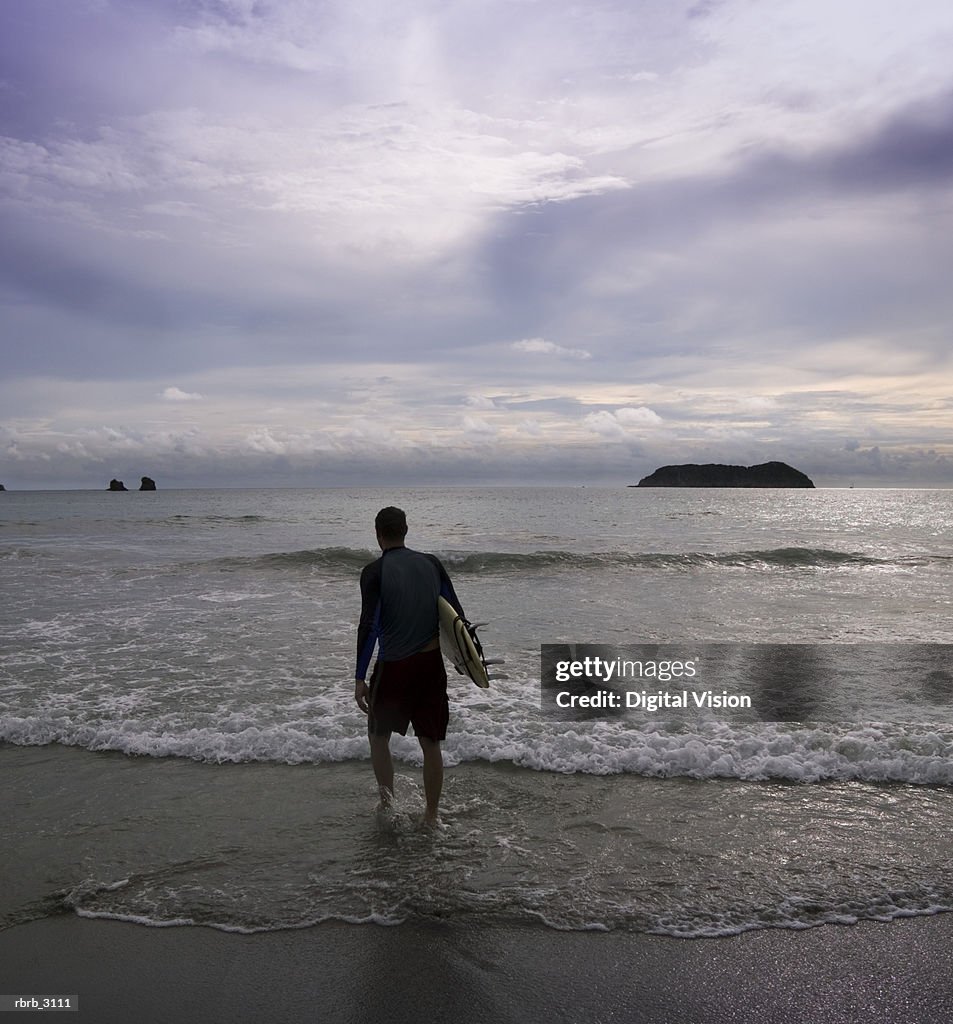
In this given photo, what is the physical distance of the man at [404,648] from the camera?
4.86m

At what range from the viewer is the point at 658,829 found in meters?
4.88

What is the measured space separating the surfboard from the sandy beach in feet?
5.10

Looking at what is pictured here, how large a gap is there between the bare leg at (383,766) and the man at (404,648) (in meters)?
0.07

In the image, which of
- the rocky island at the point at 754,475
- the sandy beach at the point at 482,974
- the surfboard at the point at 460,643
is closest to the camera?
the sandy beach at the point at 482,974

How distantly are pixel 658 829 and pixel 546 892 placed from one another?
116cm

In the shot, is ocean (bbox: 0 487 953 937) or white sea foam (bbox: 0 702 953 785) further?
white sea foam (bbox: 0 702 953 785)

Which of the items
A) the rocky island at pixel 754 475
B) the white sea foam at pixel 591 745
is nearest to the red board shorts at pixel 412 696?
the white sea foam at pixel 591 745

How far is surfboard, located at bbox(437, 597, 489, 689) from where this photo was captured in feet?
15.8

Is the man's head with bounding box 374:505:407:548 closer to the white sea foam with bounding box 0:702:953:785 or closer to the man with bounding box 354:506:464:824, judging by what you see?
the man with bounding box 354:506:464:824

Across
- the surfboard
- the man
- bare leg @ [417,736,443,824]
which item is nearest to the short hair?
the man

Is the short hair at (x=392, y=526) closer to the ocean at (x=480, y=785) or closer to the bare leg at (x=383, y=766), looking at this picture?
the bare leg at (x=383, y=766)

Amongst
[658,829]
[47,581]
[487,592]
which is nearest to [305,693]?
[658,829]

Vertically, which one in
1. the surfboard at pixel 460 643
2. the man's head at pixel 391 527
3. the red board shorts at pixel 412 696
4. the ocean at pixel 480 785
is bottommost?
the ocean at pixel 480 785

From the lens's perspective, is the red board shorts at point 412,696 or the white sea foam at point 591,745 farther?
the white sea foam at point 591,745
